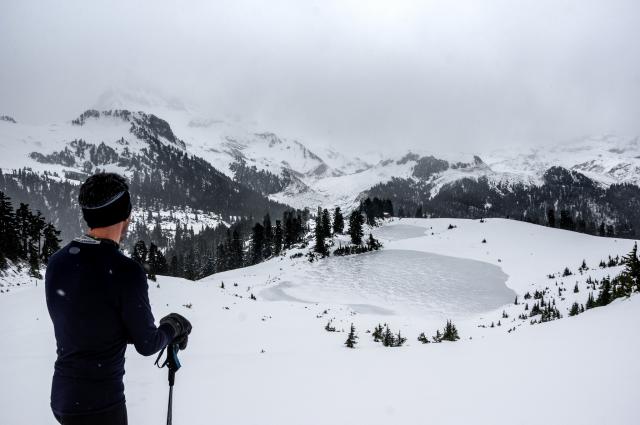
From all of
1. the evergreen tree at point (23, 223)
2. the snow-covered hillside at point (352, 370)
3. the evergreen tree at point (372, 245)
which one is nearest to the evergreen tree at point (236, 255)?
the evergreen tree at point (23, 223)

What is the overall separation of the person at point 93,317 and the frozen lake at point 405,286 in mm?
21240

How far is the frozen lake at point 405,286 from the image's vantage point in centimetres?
2423

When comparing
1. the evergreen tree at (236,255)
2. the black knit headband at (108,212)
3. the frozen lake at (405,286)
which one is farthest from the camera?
the evergreen tree at (236,255)

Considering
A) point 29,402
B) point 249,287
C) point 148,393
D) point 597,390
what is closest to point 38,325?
point 29,402

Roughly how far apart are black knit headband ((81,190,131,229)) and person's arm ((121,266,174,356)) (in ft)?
1.40

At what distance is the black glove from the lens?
3.05m

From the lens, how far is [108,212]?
2.76 meters

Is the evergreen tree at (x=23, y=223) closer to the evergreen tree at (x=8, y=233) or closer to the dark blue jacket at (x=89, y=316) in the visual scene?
the evergreen tree at (x=8, y=233)

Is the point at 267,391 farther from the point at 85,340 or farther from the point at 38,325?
the point at 38,325

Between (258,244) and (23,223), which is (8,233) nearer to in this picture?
(23,223)

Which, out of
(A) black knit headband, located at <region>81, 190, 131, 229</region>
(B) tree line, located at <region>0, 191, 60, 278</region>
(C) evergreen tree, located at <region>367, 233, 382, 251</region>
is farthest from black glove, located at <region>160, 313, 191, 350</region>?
(C) evergreen tree, located at <region>367, 233, 382, 251</region>

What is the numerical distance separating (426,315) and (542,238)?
121 feet

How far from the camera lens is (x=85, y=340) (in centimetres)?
254

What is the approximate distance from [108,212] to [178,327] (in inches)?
43.5
